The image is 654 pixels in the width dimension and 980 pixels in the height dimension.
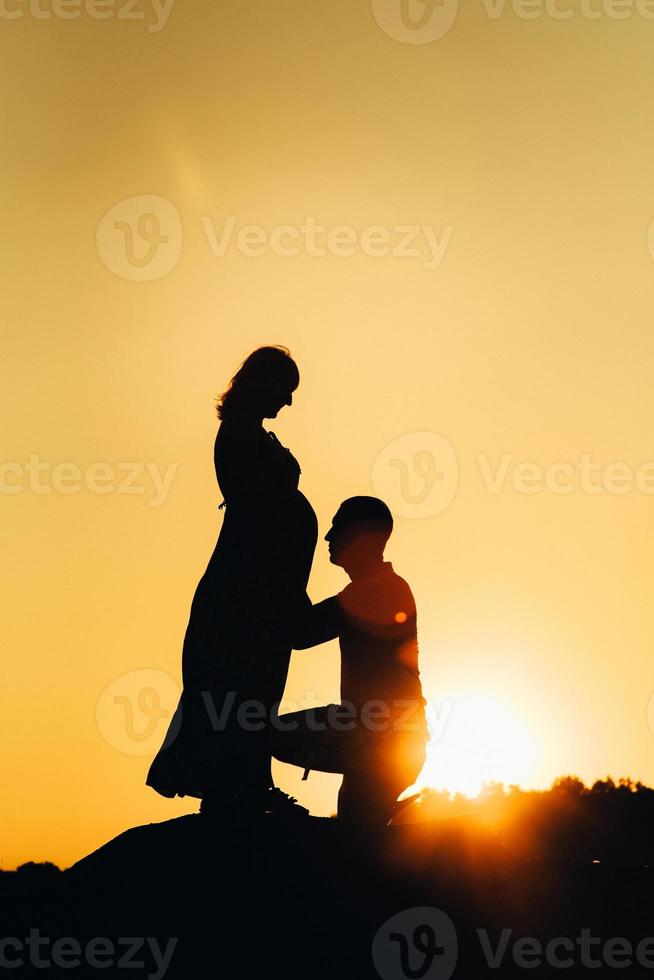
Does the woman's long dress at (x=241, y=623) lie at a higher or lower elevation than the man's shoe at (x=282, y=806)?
higher

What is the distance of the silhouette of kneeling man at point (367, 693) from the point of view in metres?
9.68

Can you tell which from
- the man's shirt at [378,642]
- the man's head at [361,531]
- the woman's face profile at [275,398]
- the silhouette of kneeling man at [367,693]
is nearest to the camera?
the silhouette of kneeling man at [367,693]

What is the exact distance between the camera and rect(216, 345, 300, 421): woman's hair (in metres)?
10.3

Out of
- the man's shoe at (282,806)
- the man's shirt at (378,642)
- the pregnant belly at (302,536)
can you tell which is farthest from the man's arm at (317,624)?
the man's shoe at (282,806)

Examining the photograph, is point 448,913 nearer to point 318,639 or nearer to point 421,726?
point 421,726

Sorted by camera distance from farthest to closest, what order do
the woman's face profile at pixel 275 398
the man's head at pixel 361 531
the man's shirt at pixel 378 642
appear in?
the woman's face profile at pixel 275 398
the man's head at pixel 361 531
the man's shirt at pixel 378 642

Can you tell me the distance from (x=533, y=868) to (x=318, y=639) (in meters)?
2.48

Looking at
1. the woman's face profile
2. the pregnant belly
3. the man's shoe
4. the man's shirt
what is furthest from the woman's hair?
the man's shoe

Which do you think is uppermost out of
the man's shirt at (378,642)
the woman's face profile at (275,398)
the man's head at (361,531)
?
the woman's face profile at (275,398)

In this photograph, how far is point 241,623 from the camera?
1025 cm

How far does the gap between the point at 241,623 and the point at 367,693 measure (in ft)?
4.02

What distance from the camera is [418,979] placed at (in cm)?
916

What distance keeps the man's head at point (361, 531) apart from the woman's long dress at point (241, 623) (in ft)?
1.61

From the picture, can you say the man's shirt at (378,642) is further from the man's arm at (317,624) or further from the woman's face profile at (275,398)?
the woman's face profile at (275,398)
